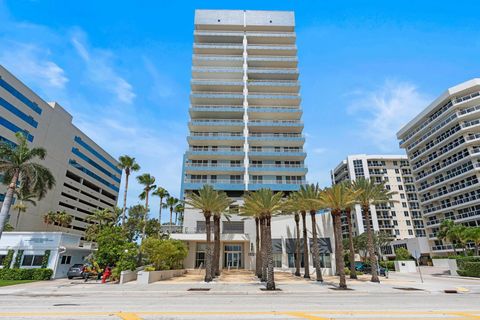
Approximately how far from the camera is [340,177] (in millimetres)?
100188

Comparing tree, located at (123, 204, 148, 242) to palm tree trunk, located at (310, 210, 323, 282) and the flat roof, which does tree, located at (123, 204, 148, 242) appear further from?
the flat roof

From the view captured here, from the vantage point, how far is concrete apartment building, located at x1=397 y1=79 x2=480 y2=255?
56.7 m

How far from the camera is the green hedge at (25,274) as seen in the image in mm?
30703

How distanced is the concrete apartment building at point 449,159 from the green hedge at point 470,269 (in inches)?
903

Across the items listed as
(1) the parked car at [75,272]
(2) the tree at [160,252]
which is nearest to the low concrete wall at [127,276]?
(2) the tree at [160,252]

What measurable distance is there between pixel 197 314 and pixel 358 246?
221 feet

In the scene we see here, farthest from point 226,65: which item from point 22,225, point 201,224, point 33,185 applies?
point 22,225

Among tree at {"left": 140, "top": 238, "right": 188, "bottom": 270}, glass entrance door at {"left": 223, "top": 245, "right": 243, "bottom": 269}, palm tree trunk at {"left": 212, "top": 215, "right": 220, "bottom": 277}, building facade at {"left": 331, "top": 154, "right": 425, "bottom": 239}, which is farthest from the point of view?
building facade at {"left": 331, "top": 154, "right": 425, "bottom": 239}

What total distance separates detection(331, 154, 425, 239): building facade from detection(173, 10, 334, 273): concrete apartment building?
3992 cm

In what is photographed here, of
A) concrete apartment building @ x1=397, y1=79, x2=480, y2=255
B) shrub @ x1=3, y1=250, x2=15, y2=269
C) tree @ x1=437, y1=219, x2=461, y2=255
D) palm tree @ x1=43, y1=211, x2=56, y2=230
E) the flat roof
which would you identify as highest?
the flat roof

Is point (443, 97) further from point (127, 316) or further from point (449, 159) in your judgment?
point (127, 316)

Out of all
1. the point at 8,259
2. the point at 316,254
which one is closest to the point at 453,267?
the point at 316,254

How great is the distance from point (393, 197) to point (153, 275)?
8358 centimetres

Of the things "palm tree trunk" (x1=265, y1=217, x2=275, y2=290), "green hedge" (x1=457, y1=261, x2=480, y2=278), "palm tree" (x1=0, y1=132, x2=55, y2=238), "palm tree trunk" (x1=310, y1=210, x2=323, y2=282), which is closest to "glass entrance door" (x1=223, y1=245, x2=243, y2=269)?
"palm tree trunk" (x1=310, y1=210, x2=323, y2=282)
